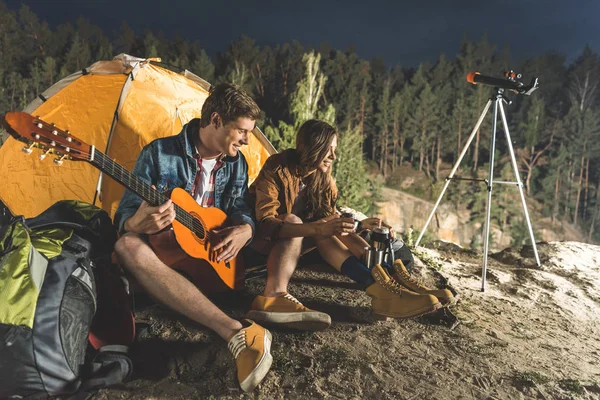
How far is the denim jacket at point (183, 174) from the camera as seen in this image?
2.71 metres

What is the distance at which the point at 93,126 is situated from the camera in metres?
4.46

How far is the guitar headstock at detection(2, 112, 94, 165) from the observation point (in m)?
1.81

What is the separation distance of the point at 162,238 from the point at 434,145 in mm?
42642

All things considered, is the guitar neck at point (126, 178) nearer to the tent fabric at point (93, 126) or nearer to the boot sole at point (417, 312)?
the boot sole at point (417, 312)

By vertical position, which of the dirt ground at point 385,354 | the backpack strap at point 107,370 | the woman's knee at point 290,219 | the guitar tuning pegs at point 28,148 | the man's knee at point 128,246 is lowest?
the dirt ground at point 385,354

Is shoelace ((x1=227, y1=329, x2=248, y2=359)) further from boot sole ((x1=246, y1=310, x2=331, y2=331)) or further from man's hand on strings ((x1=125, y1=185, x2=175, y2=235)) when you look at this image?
man's hand on strings ((x1=125, y1=185, x2=175, y2=235))

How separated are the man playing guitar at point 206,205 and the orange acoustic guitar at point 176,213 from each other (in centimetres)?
7

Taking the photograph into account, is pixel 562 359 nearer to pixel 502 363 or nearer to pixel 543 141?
pixel 502 363

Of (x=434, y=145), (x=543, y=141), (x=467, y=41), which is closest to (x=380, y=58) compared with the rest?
(x=467, y=41)

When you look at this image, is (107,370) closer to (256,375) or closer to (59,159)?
(256,375)

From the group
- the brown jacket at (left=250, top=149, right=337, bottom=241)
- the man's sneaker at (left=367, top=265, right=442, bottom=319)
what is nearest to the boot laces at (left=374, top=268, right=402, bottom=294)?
the man's sneaker at (left=367, top=265, right=442, bottom=319)

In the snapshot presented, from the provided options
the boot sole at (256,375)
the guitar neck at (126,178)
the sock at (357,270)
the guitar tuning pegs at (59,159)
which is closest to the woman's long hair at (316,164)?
the sock at (357,270)

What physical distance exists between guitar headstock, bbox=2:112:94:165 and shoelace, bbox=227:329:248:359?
126 centimetres

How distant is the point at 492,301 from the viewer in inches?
154
